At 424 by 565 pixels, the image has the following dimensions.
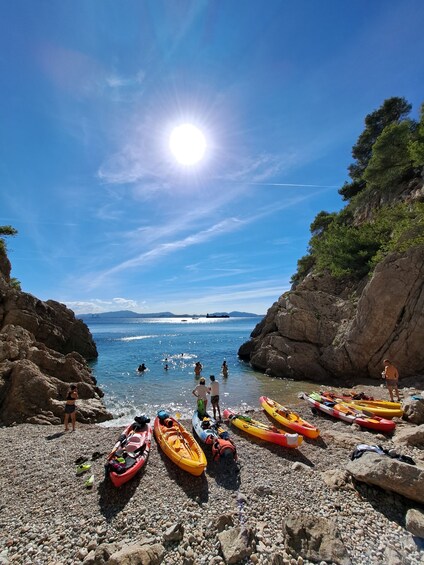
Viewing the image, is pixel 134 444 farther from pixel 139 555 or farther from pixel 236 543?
pixel 236 543

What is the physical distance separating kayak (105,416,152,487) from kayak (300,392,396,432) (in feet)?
30.1

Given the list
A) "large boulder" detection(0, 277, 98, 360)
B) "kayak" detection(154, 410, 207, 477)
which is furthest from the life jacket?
"large boulder" detection(0, 277, 98, 360)

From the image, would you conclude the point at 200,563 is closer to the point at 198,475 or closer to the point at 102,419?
the point at 198,475

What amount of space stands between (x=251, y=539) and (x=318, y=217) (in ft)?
171

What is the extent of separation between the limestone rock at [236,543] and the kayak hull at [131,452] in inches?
131

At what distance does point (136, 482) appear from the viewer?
8023 mm

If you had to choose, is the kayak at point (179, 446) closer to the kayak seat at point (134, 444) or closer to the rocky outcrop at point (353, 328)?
the kayak seat at point (134, 444)

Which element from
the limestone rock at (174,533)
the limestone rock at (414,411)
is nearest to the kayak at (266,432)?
the limestone rock at (174,533)

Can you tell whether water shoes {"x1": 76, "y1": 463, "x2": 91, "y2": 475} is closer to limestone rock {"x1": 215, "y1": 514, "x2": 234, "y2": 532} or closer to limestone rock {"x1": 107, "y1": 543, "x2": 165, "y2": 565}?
limestone rock {"x1": 107, "y1": 543, "x2": 165, "y2": 565}

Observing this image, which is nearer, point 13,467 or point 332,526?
point 332,526

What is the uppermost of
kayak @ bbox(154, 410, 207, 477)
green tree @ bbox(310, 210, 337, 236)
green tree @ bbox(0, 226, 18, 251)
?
green tree @ bbox(310, 210, 337, 236)

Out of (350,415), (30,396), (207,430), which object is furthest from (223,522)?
(30,396)

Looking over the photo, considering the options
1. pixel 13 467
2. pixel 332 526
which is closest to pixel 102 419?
pixel 13 467

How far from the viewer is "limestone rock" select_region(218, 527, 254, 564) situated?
5297 millimetres
